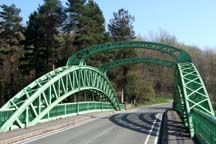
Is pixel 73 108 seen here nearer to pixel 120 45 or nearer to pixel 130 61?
pixel 120 45

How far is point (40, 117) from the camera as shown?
85.3ft

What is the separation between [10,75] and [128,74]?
30418 millimetres

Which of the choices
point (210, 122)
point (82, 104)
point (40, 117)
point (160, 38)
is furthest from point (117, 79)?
point (210, 122)

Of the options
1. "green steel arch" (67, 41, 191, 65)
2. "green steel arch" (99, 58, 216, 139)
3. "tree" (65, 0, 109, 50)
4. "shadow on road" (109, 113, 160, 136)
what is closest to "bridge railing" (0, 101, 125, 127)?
"shadow on road" (109, 113, 160, 136)

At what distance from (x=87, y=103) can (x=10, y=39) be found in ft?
77.3

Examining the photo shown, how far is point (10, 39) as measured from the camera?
5956cm

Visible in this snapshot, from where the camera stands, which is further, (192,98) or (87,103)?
(87,103)

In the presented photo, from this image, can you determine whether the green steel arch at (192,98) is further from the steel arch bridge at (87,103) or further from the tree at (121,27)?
the tree at (121,27)

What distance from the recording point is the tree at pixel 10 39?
59.2m

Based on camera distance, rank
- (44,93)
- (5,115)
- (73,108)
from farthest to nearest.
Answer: (73,108)
(44,93)
(5,115)

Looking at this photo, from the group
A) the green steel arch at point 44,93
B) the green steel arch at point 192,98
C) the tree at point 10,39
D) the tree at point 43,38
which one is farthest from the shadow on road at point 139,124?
the tree at point 10,39

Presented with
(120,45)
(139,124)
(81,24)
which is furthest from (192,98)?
(81,24)

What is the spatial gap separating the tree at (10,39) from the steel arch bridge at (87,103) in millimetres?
15961

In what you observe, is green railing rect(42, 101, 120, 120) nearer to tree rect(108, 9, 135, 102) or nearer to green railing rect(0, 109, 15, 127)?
green railing rect(0, 109, 15, 127)
